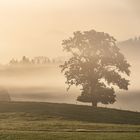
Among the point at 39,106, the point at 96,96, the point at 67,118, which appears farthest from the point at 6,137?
the point at 96,96

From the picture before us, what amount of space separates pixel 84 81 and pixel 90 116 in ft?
74.4

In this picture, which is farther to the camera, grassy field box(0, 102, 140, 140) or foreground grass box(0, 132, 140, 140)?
grassy field box(0, 102, 140, 140)

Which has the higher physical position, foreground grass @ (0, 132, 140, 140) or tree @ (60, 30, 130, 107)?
tree @ (60, 30, 130, 107)

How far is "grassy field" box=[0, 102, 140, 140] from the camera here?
58000 mm

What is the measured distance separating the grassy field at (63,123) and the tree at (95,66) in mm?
11672

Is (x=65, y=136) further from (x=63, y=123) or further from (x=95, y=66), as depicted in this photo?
(x=95, y=66)

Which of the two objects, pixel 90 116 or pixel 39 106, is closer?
pixel 90 116

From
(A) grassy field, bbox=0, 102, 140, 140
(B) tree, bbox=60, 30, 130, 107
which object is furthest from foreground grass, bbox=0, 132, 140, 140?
(B) tree, bbox=60, 30, 130, 107

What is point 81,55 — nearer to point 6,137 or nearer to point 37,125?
point 37,125

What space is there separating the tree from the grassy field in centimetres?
1167

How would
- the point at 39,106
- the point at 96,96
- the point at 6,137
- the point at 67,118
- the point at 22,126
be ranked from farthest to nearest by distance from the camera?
the point at 96,96, the point at 39,106, the point at 67,118, the point at 22,126, the point at 6,137

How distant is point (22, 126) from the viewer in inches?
2717

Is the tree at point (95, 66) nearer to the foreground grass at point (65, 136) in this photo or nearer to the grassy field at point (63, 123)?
the grassy field at point (63, 123)

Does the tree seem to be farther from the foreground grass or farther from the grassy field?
the foreground grass
